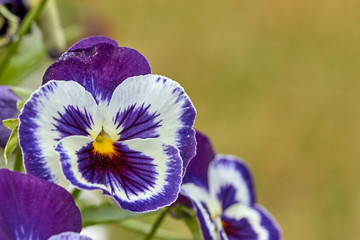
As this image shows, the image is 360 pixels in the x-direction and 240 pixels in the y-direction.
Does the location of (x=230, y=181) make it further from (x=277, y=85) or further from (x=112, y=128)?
(x=277, y=85)

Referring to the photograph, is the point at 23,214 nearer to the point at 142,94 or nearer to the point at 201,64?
the point at 142,94

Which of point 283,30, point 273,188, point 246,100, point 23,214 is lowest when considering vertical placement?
point 273,188

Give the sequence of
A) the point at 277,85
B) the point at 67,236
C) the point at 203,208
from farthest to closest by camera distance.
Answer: the point at 277,85 < the point at 203,208 < the point at 67,236

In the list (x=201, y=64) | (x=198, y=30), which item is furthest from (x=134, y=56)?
(x=198, y=30)

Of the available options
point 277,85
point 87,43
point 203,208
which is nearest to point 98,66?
point 87,43

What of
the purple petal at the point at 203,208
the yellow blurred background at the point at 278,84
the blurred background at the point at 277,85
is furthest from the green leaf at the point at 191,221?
the yellow blurred background at the point at 278,84

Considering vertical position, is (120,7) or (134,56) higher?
(134,56)

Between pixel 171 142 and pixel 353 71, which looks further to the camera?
pixel 353 71
